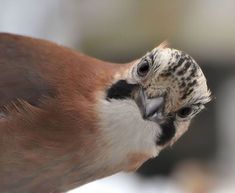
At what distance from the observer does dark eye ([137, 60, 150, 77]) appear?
3836 millimetres

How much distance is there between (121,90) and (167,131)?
0.99ft

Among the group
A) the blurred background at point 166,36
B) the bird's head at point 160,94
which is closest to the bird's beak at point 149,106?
the bird's head at point 160,94

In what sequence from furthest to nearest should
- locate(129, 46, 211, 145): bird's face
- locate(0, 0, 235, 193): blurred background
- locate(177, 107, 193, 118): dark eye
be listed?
locate(0, 0, 235, 193): blurred background < locate(177, 107, 193, 118): dark eye < locate(129, 46, 211, 145): bird's face

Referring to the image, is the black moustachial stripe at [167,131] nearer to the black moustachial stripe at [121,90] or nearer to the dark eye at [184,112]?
the dark eye at [184,112]

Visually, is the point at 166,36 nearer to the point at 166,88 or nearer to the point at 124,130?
Result: the point at 124,130

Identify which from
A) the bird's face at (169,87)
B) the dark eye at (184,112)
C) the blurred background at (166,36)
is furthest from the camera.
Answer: the blurred background at (166,36)

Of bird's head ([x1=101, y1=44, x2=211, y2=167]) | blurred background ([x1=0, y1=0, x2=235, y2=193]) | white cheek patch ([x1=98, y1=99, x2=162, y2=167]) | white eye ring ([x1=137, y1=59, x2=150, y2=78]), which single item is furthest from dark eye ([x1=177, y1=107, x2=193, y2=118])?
blurred background ([x1=0, y1=0, x2=235, y2=193])

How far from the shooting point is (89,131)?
157 inches

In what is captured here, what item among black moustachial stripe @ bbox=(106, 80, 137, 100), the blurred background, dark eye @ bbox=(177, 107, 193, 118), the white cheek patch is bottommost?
dark eye @ bbox=(177, 107, 193, 118)

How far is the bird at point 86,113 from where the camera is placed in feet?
12.4

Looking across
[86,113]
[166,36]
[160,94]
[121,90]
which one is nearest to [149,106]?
[160,94]

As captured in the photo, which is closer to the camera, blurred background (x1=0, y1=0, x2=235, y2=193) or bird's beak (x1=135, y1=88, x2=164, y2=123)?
bird's beak (x1=135, y1=88, x2=164, y2=123)

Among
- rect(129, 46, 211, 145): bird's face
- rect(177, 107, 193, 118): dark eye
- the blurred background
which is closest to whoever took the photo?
rect(129, 46, 211, 145): bird's face

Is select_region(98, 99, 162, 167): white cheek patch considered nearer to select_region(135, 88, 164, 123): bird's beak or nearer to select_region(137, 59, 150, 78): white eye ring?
select_region(135, 88, 164, 123): bird's beak
